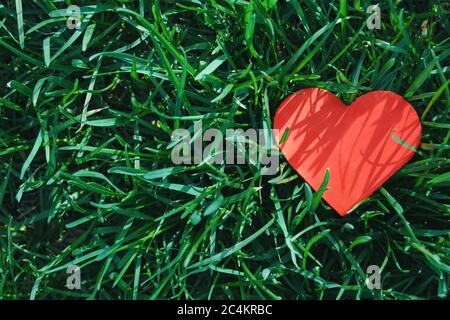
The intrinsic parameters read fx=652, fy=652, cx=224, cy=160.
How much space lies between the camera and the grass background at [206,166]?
1.07 metres

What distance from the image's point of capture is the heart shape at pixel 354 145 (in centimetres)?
106

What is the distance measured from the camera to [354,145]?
41.6 inches

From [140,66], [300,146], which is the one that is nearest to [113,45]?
[140,66]

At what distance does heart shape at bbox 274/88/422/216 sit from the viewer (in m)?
1.06

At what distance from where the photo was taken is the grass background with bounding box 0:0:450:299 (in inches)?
42.1

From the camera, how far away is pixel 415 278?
3.62 feet

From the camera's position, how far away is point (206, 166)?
3.56 ft

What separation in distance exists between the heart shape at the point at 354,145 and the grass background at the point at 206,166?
28mm

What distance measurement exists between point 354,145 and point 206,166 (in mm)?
245

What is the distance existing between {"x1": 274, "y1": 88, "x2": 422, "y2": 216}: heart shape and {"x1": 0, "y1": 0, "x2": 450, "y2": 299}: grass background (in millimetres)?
28

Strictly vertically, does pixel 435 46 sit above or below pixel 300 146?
above

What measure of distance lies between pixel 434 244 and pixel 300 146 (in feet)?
0.89
